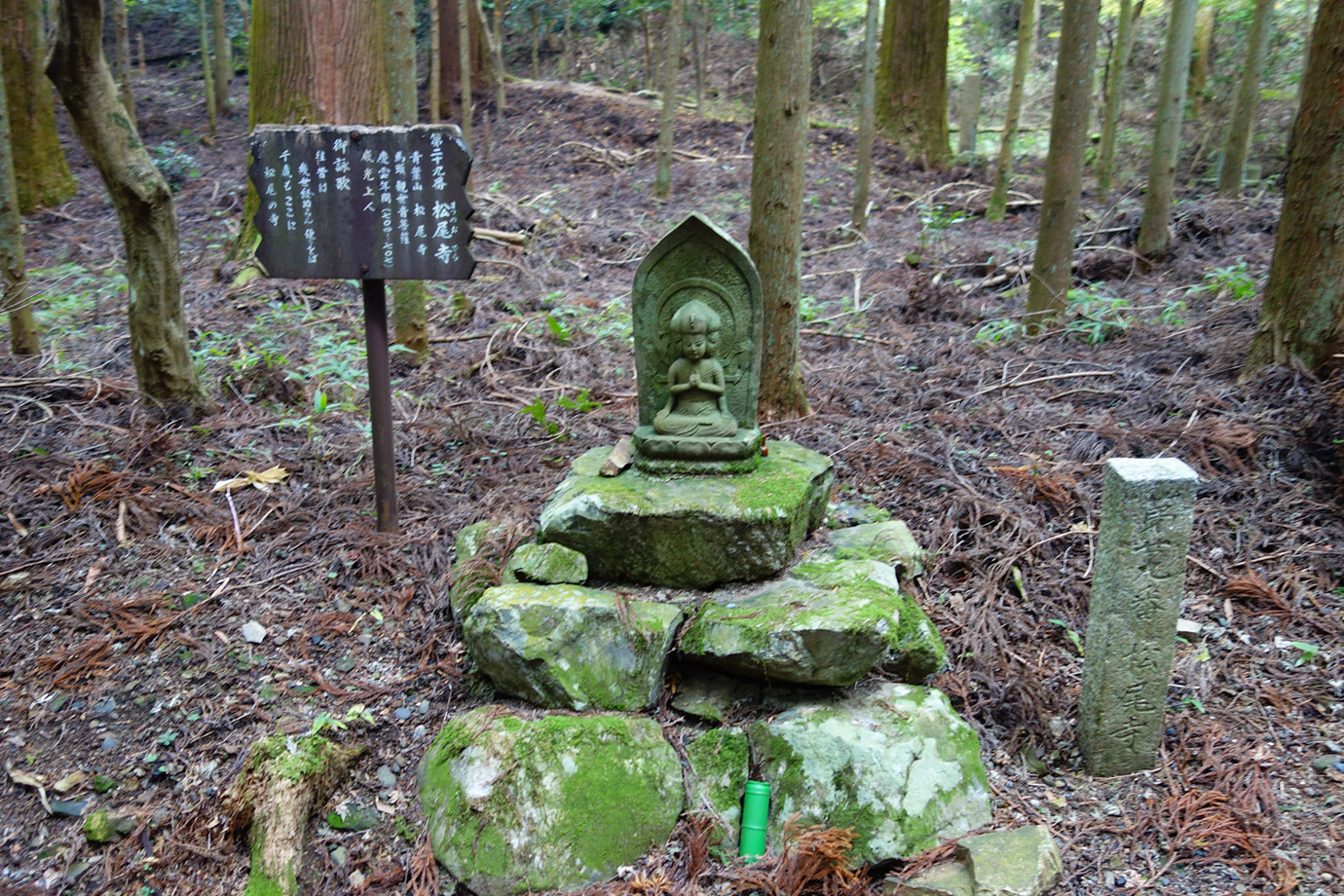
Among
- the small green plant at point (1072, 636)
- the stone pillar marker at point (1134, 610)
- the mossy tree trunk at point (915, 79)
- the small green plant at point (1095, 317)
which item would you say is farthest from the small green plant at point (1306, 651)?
the mossy tree trunk at point (915, 79)

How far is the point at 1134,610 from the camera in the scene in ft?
11.1

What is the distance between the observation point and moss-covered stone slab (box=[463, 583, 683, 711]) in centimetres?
368

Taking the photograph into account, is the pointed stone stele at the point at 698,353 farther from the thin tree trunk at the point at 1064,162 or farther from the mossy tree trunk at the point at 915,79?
the mossy tree trunk at the point at 915,79

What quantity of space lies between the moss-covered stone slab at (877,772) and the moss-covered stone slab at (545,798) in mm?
469

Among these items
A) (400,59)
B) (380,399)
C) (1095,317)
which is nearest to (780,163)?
(380,399)

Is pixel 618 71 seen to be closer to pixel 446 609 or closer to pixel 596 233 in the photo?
pixel 596 233

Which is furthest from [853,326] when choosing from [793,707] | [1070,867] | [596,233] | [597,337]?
[1070,867]

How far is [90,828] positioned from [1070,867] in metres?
3.75

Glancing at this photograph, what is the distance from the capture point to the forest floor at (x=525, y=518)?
3.38m

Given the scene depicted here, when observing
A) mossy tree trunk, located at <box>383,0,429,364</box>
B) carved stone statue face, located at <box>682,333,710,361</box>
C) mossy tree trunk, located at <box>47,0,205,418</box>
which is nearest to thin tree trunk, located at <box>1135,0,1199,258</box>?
carved stone statue face, located at <box>682,333,710,361</box>

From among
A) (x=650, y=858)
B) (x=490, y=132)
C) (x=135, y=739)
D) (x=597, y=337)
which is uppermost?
(x=490, y=132)

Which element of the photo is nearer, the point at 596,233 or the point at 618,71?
the point at 596,233

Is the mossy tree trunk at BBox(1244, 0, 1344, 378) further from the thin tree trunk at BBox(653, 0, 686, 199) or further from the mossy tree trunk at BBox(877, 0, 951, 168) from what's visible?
the mossy tree trunk at BBox(877, 0, 951, 168)

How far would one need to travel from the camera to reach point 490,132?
1450 centimetres
